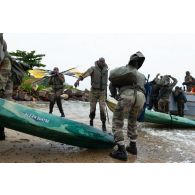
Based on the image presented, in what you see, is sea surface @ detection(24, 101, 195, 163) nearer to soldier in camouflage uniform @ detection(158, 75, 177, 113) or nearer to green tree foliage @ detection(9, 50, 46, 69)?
soldier in camouflage uniform @ detection(158, 75, 177, 113)

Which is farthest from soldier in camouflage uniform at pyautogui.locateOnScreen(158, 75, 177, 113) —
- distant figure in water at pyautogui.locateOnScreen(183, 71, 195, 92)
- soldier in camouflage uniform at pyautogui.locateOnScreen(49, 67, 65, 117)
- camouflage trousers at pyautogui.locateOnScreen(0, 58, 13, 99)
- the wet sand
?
camouflage trousers at pyautogui.locateOnScreen(0, 58, 13, 99)

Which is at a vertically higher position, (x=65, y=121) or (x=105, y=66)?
(x=105, y=66)

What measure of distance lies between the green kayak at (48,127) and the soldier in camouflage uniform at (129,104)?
0.56m

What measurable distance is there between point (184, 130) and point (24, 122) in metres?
7.60

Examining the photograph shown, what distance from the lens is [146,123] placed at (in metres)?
14.1

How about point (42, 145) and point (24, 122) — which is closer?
point (24, 122)

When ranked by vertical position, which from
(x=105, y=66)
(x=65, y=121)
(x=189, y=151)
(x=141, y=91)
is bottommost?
(x=189, y=151)

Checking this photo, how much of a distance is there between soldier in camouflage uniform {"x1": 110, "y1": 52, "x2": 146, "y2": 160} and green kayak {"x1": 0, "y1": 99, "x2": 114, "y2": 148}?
22.1 inches

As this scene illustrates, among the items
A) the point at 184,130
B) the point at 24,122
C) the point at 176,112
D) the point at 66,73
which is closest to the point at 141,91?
the point at 24,122

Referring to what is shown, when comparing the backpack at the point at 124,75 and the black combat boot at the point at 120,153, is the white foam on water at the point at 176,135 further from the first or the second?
the backpack at the point at 124,75

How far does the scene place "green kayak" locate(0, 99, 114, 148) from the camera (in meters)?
6.63

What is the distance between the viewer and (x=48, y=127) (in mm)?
6875
